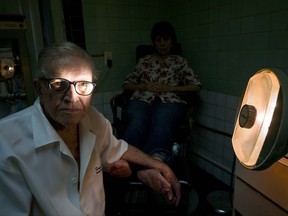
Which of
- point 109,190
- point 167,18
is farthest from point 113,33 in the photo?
point 109,190

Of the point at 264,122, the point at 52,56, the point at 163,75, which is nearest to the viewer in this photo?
the point at 264,122

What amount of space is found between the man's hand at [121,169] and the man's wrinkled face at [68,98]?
12.6 inches

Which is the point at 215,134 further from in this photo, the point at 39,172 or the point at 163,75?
the point at 39,172

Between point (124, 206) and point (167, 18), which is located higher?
point (167, 18)

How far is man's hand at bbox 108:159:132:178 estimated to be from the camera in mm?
1051

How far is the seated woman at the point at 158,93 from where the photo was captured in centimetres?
184

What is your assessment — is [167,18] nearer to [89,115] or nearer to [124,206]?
[89,115]

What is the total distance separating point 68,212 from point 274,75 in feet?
2.47

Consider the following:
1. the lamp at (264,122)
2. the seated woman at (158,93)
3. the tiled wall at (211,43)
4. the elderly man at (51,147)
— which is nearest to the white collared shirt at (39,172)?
the elderly man at (51,147)

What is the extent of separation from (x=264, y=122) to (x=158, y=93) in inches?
60.3

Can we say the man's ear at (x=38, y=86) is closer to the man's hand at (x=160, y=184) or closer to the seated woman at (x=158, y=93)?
the man's hand at (x=160, y=184)

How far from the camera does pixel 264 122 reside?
61 centimetres

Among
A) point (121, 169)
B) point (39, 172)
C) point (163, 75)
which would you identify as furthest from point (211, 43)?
point (39, 172)

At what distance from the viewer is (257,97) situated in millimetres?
692
